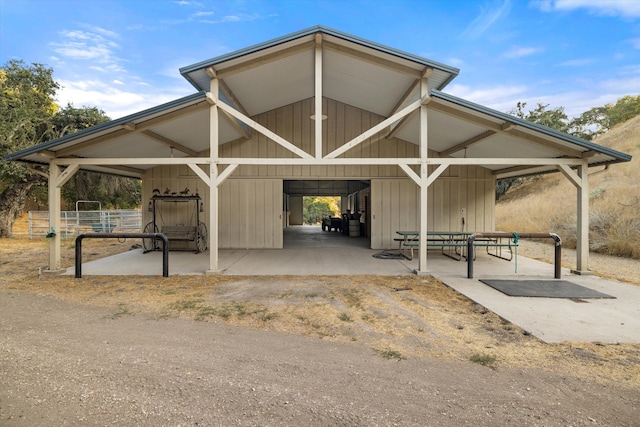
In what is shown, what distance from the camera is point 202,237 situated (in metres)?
9.85

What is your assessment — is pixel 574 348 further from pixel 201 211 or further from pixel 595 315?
pixel 201 211

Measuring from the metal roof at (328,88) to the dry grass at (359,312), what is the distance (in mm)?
2864

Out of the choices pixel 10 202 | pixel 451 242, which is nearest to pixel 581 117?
pixel 451 242

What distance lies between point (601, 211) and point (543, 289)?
810 cm

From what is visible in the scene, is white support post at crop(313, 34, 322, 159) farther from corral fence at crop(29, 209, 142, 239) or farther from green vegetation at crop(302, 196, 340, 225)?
green vegetation at crop(302, 196, 340, 225)

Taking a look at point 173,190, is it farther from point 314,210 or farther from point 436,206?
point 314,210

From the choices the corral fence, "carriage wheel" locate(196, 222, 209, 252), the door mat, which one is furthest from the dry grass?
the corral fence

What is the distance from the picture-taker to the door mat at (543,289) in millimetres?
5031

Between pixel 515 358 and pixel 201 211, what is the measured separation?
901 centimetres

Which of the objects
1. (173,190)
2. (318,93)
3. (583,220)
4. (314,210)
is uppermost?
(318,93)

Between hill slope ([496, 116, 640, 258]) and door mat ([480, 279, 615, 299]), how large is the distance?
2.40 metres

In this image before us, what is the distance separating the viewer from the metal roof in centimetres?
607

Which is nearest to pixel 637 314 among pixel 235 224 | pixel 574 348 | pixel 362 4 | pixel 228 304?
pixel 574 348

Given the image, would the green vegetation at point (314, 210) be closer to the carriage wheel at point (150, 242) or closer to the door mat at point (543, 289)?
the carriage wheel at point (150, 242)
